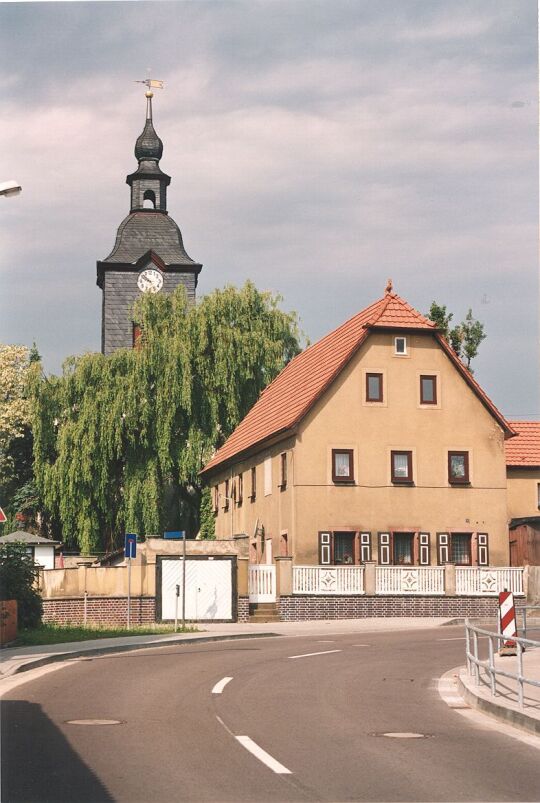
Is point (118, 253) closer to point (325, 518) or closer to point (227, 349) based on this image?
point (227, 349)

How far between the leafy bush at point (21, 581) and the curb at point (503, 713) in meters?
14.8

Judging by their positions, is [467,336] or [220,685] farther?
[467,336]

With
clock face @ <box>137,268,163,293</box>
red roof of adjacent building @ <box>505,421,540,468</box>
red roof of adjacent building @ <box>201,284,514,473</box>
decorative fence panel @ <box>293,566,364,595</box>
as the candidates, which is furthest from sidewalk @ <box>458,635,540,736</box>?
clock face @ <box>137,268,163,293</box>

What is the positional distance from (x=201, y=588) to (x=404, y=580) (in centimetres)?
694

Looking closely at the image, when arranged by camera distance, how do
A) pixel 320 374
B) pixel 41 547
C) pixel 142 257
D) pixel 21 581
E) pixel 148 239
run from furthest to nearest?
pixel 148 239 < pixel 142 257 < pixel 41 547 < pixel 320 374 < pixel 21 581

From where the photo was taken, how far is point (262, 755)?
11211 mm

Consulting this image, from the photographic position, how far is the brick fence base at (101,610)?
1487 inches

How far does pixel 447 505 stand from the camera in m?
45.3

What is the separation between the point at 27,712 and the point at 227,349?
4124 cm

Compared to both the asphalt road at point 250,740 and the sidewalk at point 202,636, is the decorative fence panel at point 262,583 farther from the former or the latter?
the asphalt road at point 250,740

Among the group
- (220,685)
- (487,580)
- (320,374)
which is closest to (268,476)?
(320,374)

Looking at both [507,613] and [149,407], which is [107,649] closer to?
[507,613]

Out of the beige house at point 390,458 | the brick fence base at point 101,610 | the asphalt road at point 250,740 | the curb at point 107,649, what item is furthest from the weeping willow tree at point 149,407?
the asphalt road at point 250,740

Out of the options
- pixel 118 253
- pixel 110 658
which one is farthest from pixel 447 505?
pixel 118 253
